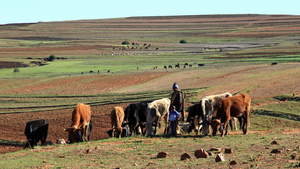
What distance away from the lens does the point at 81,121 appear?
18.4m

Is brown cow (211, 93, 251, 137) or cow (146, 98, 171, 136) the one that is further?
cow (146, 98, 171, 136)

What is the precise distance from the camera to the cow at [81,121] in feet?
57.4

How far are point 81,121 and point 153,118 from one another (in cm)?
329

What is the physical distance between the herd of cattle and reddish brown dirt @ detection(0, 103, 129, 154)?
7.73 ft

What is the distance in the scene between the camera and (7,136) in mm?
24609

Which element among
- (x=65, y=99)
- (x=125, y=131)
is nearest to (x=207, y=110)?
(x=125, y=131)

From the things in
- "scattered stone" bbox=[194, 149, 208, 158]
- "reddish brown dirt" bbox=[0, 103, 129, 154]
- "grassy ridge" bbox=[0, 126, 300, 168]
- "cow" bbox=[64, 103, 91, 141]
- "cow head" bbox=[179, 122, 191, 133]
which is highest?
"cow" bbox=[64, 103, 91, 141]

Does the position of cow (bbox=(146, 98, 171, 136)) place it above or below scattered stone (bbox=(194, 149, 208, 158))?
above

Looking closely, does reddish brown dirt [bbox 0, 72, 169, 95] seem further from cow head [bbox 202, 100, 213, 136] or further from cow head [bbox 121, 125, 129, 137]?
cow head [bbox 202, 100, 213, 136]

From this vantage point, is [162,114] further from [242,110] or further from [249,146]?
[249,146]

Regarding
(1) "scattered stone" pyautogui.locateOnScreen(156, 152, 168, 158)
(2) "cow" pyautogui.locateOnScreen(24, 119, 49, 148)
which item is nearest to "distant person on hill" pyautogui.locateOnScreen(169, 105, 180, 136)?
(1) "scattered stone" pyautogui.locateOnScreen(156, 152, 168, 158)

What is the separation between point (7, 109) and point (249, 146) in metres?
25.3

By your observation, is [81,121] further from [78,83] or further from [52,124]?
[78,83]

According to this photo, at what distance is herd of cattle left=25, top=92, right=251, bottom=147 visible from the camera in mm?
17141
